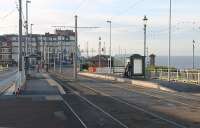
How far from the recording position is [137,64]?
71.8 metres

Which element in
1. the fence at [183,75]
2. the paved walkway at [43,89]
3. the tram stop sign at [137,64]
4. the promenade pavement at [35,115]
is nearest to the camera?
the promenade pavement at [35,115]

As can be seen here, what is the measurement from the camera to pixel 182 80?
6084cm

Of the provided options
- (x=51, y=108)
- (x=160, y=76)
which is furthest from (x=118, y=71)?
(x=51, y=108)

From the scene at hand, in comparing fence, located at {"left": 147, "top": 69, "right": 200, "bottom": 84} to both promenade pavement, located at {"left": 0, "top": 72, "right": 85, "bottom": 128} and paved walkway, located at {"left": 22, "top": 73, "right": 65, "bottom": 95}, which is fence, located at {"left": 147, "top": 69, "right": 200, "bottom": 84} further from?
promenade pavement, located at {"left": 0, "top": 72, "right": 85, "bottom": 128}

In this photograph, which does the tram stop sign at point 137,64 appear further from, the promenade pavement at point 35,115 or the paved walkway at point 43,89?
the promenade pavement at point 35,115

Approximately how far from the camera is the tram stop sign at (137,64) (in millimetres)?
71375

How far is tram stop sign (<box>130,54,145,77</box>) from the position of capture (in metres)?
71.4

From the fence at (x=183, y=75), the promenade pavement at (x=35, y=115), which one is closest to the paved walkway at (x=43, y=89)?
the promenade pavement at (x=35, y=115)

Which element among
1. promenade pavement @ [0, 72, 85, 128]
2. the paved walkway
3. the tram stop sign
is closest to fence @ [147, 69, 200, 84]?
the tram stop sign

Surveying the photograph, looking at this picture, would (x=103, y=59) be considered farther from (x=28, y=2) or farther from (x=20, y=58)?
(x=20, y=58)

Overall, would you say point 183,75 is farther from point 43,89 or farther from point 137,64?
point 43,89

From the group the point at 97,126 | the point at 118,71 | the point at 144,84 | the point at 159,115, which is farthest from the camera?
the point at 118,71

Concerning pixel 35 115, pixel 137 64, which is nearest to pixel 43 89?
pixel 35 115

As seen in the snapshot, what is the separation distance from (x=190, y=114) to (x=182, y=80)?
35.4 meters
